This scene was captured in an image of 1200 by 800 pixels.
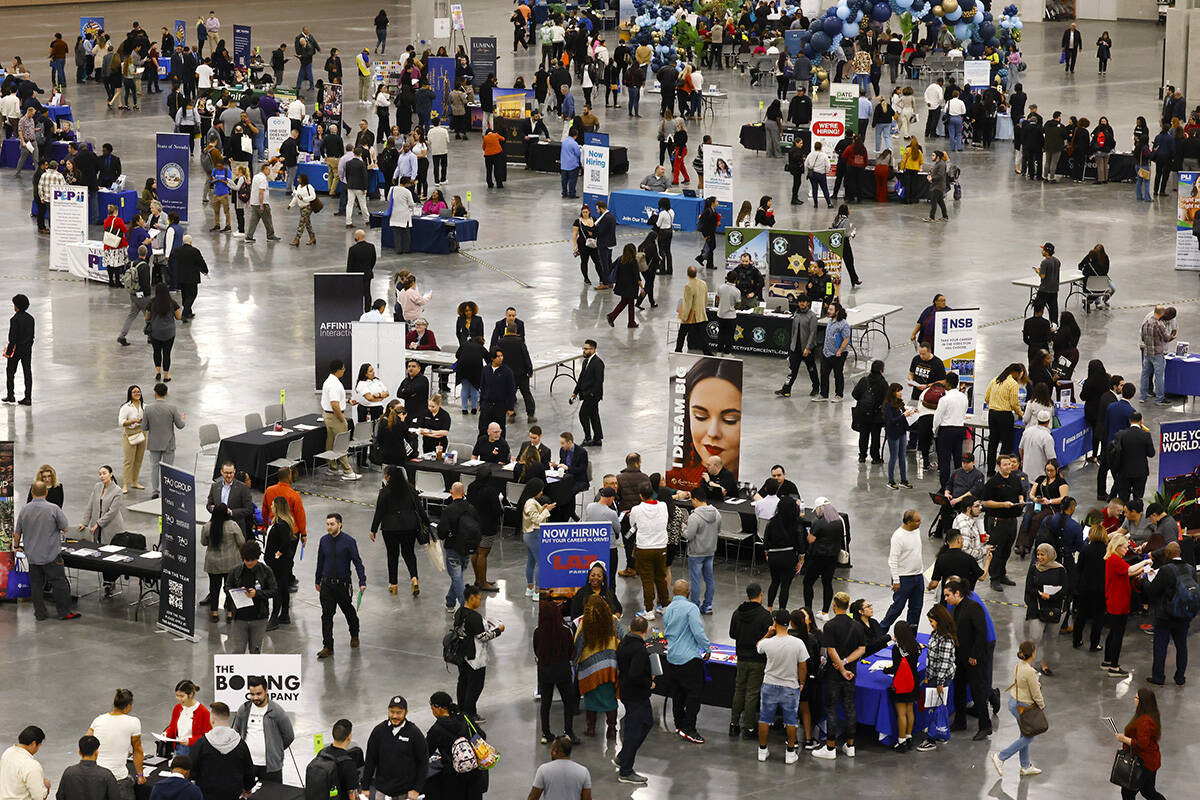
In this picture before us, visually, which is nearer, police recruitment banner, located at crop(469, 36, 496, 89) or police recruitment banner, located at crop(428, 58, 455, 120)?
police recruitment banner, located at crop(428, 58, 455, 120)

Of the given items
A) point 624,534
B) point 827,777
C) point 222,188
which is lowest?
point 827,777

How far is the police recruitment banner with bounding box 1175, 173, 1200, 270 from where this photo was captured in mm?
31078

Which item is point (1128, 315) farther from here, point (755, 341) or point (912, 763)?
point (912, 763)

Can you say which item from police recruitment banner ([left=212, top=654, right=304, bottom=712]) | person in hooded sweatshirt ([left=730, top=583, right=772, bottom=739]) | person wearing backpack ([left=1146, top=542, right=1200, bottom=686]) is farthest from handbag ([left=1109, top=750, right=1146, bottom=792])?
police recruitment banner ([left=212, top=654, right=304, bottom=712])

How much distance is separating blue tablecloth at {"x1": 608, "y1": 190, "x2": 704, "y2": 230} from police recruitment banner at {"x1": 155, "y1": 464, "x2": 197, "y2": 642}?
17718 mm

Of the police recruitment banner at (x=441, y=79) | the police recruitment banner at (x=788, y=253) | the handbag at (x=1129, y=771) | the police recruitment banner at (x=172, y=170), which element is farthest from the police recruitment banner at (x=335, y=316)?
the police recruitment banner at (x=441, y=79)

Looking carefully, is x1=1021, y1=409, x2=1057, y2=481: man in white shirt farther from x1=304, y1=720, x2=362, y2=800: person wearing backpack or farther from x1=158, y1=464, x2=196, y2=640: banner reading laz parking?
x1=304, y1=720, x2=362, y2=800: person wearing backpack

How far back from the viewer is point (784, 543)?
1722cm

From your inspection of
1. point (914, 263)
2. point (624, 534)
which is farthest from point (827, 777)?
point (914, 263)

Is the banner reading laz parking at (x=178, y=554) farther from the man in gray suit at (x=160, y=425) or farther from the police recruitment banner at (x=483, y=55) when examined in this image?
the police recruitment banner at (x=483, y=55)

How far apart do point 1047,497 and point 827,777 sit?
5422 millimetres

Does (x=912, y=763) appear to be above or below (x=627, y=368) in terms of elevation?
below

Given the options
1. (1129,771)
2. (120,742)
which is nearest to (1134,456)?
(1129,771)

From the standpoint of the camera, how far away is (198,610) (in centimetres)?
1720
